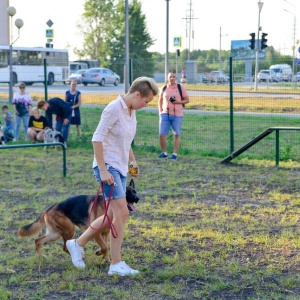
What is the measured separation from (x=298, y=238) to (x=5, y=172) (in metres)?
6.56

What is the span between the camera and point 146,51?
58.6 meters

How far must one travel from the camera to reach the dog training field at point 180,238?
5.28 metres

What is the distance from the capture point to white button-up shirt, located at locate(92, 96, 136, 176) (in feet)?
17.2

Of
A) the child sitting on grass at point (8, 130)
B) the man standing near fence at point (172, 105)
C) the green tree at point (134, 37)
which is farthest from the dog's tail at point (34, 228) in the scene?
the green tree at point (134, 37)

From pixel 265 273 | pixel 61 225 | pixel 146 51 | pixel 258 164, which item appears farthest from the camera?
pixel 146 51

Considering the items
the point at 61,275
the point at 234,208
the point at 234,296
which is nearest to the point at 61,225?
the point at 61,275

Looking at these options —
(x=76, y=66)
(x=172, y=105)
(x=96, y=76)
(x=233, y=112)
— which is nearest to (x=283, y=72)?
(x=233, y=112)

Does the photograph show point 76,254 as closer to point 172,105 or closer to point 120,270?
point 120,270

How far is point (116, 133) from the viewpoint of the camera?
209 inches

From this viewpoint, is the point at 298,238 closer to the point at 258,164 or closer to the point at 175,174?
the point at 175,174

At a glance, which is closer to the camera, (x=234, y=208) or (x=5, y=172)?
(x=234, y=208)

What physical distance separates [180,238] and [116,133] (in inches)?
80.7

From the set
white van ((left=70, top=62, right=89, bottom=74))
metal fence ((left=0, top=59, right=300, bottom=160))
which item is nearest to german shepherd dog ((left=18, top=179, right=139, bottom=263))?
metal fence ((left=0, top=59, right=300, bottom=160))

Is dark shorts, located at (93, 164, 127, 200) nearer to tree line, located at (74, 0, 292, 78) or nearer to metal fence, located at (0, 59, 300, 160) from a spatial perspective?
metal fence, located at (0, 59, 300, 160)
